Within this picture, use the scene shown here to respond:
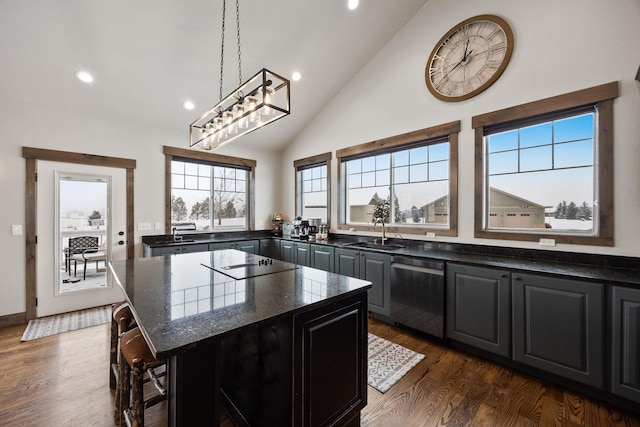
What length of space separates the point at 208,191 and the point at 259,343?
387cm

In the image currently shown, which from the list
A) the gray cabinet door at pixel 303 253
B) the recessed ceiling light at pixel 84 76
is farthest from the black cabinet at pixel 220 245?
the recessed ceiling light at pixel 84 76

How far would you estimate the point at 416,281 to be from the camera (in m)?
2.82

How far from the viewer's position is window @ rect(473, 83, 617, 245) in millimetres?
2227

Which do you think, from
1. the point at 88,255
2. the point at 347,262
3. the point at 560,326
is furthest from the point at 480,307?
the point at 88,255

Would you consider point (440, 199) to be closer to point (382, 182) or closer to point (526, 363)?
point (382, 182)

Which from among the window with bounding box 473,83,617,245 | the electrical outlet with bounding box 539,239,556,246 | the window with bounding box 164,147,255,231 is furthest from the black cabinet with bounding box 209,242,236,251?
the electrical outlet with bounding box 539,239,556,246

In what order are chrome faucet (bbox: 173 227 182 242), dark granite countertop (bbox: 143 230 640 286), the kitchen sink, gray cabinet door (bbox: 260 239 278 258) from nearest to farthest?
dark granite countertop (bbox: 143 230 640 286) → the kitchen sink → chrome faucet (bbox: 173 227 182 242) → gray cabinet door (bbox: 260 239 278 258)

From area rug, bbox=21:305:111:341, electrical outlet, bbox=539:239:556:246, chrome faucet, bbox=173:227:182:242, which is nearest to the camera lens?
electrical outlet, bbox=539:239:556:246

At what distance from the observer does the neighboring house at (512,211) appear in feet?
8.72

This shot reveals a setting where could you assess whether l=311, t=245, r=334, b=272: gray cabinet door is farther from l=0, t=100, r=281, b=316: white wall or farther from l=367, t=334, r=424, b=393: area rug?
l=0, t=100, r=281, b=316: white wall

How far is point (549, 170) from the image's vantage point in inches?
102

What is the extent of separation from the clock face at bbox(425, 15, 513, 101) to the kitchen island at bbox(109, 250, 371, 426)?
8.72 feet

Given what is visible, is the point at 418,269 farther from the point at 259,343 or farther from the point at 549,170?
the point at 259,343

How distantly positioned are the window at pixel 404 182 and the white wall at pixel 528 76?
126mm
